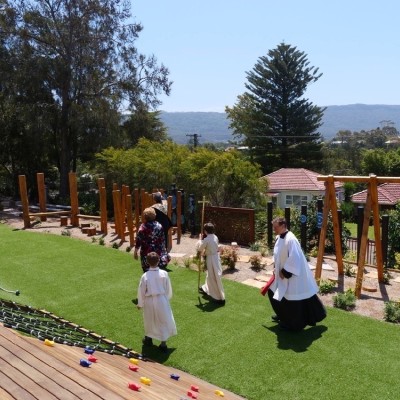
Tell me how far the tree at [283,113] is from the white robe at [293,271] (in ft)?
125

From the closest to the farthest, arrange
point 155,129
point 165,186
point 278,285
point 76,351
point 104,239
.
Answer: point 76,351
point 278,285
point 104,239
point 165,186
point 155,129

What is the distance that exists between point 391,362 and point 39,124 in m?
21.3

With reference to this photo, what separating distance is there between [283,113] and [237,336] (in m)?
39.1

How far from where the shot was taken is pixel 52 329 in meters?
6.37

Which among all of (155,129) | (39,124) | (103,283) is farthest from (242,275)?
(155,129)

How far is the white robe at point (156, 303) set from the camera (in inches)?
232

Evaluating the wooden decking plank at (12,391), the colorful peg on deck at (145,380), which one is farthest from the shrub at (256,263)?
the wooden decking plank at (12,391)

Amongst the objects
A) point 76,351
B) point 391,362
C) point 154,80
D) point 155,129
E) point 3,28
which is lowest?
point 391,362

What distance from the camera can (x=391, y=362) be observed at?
18.9ft

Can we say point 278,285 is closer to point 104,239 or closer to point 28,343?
point 28,343

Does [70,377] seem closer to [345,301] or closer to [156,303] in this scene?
[156,303]

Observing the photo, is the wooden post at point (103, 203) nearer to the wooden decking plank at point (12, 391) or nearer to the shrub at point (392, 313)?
the shrub at point (392, 313)

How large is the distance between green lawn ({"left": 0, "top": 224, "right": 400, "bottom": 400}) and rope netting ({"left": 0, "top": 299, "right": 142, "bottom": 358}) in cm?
27

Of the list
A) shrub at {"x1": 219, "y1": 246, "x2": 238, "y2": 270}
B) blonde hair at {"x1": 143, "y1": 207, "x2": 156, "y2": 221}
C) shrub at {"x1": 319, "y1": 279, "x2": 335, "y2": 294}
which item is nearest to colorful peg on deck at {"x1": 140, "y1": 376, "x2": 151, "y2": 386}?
blonde hair at {"x1": 143, "y1": 207, "x2": 156, "y2": 221}
